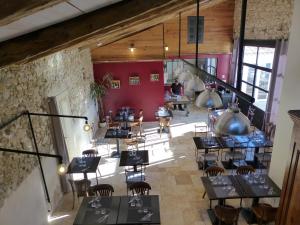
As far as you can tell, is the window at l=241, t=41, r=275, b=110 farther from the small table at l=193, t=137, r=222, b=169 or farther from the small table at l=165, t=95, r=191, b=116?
the small table at l=193, t=137, r=222, b=169

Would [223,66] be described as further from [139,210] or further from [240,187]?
[139,210]

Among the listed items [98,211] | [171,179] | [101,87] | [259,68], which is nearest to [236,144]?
[171,179]

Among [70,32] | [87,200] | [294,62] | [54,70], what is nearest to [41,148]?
[87,200]

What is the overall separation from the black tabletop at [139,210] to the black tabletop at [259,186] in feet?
6.63

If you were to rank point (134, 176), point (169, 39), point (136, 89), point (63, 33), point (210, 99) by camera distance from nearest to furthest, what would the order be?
point (63, 33), point (210, 99), point (134, 176), point (169, 39), point (136, 89)

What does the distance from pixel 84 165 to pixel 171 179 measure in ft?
8.59

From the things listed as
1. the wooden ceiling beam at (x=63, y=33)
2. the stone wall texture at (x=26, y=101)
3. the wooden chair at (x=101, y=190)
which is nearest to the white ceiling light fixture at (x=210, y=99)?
the wooden ceiling beam at (x=63, y=33)

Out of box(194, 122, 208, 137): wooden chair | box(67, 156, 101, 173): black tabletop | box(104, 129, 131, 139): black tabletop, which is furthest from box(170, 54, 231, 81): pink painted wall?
box(67, 156, 101, 173): black tabletop

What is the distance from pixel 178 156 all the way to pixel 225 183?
3380 millimetres

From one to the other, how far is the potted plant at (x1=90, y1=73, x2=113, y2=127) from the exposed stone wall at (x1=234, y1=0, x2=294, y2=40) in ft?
21.9

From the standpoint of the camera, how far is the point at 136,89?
12.5m

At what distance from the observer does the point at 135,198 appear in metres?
5.38

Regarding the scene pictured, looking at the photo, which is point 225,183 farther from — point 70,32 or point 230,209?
point 70,32

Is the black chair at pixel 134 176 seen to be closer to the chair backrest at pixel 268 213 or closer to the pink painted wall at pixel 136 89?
the chair backrest at pixel 268 213
